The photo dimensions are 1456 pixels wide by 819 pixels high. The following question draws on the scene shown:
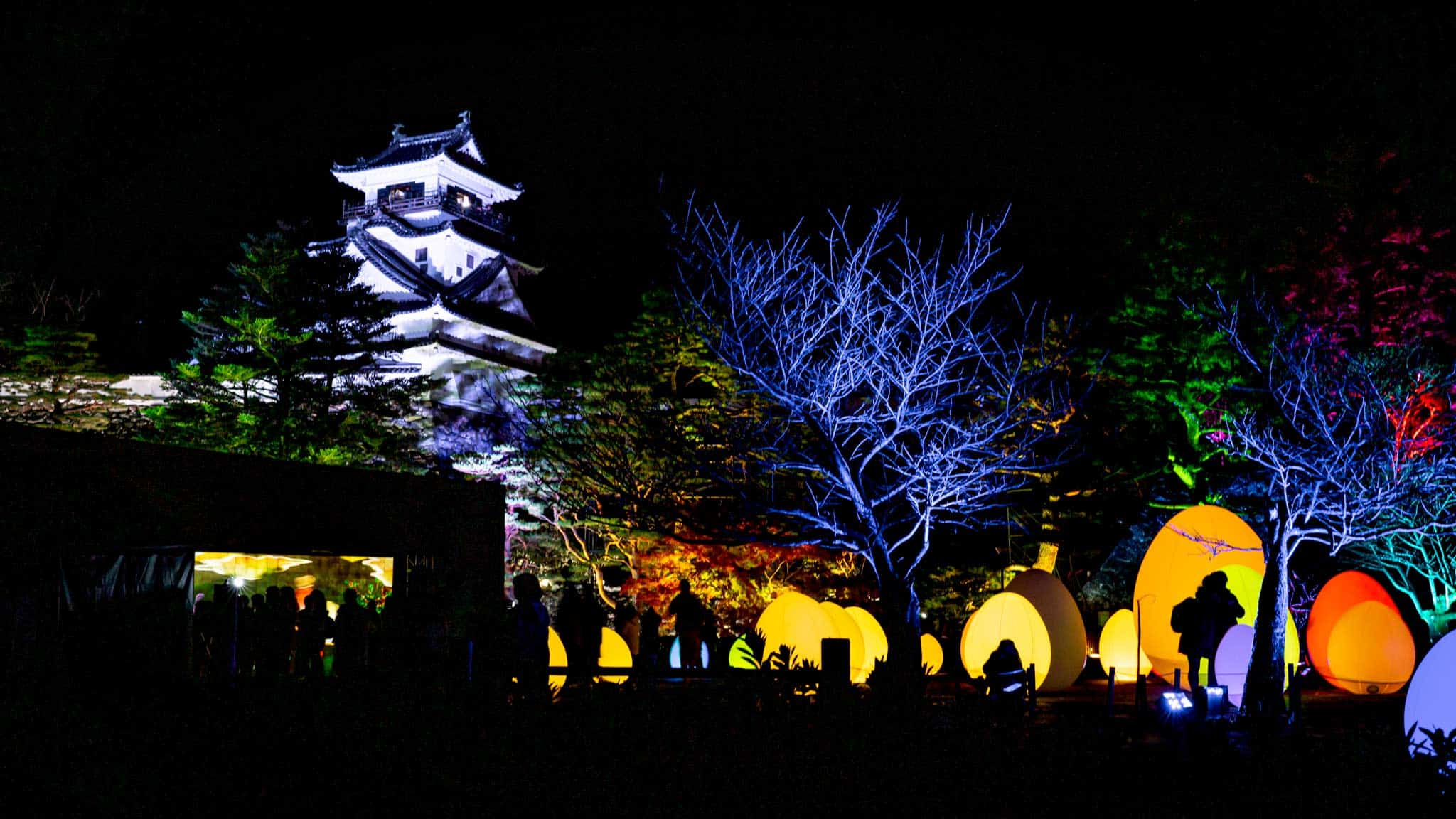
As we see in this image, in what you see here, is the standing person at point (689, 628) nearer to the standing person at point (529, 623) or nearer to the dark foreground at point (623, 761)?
the standing person at point (529, 623)

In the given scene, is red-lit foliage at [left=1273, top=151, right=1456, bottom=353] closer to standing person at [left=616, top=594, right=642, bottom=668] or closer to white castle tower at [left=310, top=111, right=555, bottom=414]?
standing person at [left=616, top=594, right=642, bottom=668]

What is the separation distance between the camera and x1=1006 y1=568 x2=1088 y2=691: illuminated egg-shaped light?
15867 mm

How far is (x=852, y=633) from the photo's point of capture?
1366 cm

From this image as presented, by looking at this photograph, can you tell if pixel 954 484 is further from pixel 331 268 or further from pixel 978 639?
pixel 331 268

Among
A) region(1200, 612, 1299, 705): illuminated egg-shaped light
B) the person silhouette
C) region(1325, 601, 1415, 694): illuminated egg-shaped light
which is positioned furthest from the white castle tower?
the person silhouette

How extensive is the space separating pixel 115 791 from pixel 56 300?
31461 millimetres

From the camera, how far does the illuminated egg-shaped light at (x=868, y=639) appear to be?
539 inches

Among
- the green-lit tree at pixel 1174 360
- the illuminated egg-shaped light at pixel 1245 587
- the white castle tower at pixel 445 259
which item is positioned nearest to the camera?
the illuminated egg-shaped light at pixel 1245 587

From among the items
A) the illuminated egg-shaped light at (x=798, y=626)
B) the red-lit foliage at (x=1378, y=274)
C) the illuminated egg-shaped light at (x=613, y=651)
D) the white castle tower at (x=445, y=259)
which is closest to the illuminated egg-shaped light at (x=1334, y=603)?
the red-lit foliage at (x=1378, y=274)

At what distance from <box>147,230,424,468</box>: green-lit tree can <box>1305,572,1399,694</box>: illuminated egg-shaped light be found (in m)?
16.8

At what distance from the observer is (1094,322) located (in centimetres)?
2814

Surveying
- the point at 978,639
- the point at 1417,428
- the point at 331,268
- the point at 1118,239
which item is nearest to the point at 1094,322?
the point at 1118,239

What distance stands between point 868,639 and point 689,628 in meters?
2.99

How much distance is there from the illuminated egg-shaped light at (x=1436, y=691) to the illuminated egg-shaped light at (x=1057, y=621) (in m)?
8.87
